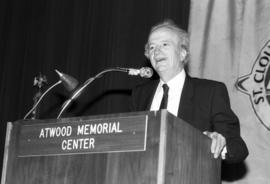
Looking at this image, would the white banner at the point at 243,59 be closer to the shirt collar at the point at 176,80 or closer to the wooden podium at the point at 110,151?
the shirt collar at the point at 176,80

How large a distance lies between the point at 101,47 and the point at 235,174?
160 centimetres

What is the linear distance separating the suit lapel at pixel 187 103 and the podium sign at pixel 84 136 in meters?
0.67

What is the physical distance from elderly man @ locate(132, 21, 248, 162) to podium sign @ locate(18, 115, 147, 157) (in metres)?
0.59

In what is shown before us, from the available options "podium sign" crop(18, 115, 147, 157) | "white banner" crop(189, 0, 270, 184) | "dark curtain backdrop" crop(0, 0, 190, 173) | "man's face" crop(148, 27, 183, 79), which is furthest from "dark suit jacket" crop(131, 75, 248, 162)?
"dark curtain backdrop" crop(0, 0, 190, 173)

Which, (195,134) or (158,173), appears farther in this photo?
(195,134)

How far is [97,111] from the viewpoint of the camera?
4.56 m

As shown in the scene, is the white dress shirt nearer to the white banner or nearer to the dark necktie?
the dark necktie

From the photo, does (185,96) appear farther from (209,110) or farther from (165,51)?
(165,51)

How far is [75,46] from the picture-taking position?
4.84 m

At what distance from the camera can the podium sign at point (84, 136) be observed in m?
2.09

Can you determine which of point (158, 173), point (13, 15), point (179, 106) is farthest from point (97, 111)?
point (158, 173)

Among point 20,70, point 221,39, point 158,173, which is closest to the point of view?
point 158,173

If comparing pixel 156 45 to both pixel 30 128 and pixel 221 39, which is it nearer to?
pixel 30 128

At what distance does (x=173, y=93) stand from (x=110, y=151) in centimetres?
90
